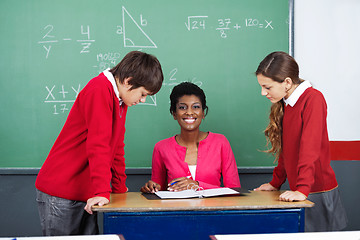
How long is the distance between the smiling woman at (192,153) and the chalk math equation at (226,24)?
56 cm

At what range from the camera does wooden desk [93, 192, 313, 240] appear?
1623 mm

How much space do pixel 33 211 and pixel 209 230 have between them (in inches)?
65.1

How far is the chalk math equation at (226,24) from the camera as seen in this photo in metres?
2.77

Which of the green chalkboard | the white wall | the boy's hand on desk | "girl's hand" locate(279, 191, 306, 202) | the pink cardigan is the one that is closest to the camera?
the boy's hand on desk

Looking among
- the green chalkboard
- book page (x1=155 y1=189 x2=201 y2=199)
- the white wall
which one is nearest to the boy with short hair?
book page (x1=155 y1=189 x2=201 y2=199)

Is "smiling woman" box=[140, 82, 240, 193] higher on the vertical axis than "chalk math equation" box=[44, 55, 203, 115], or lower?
lower

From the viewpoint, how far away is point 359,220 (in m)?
2.84

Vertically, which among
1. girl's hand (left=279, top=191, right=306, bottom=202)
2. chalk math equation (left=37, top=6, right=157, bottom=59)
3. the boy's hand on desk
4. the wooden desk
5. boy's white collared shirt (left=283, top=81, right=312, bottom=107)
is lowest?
the wooden desk

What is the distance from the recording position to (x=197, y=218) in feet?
5.40

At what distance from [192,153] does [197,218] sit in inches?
31.2

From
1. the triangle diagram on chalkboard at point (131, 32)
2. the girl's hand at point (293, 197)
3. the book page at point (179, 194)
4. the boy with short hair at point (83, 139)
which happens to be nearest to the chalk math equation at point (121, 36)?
the triangle diagram on chalkboard at point (131, 32)

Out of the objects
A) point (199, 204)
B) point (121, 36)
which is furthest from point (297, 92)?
point (121, 36)

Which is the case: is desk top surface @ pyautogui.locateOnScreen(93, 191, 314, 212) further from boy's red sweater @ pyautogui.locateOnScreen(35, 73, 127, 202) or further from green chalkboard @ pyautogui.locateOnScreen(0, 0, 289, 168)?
green chalkboard @ pyautogui.locateOnScreen(0, 0, 289, 168)

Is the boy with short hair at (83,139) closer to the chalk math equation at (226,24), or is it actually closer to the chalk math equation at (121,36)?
the chalk math equation at (121,36)
